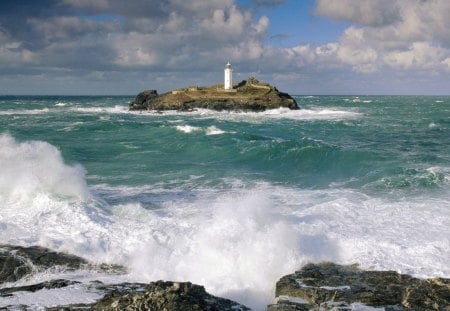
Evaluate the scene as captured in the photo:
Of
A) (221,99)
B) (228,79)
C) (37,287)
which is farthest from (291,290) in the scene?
(228,79)

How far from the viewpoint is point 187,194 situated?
15.4m

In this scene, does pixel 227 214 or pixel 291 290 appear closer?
pixel 291 290

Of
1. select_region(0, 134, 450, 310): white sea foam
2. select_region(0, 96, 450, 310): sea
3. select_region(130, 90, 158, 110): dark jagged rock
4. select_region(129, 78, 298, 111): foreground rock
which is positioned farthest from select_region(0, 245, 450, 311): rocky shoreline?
select_region(130, 90, 158, 110): dark jagged rock

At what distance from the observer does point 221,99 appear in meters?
70.8

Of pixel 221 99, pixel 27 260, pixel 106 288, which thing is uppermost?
pixel 221 99

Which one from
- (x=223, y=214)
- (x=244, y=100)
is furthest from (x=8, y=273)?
(x=244, y=100)

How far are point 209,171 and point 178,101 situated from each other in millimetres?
54758

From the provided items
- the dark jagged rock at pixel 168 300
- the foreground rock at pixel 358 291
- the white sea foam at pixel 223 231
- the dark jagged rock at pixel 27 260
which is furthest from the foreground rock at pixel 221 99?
the dark jagged rock at pixel 168 300

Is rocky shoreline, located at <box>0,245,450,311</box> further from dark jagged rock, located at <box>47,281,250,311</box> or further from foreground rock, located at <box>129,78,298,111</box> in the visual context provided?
foreground rock, located at <box>129,78,298,111</box>

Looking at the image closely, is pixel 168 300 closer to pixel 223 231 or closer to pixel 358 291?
pixel 358 291

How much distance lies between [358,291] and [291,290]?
3.31 ft

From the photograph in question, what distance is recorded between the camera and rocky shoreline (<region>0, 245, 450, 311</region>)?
6.15 metres

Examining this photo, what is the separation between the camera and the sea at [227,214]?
8.63 m

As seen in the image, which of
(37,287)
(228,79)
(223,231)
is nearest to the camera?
(37,287)
